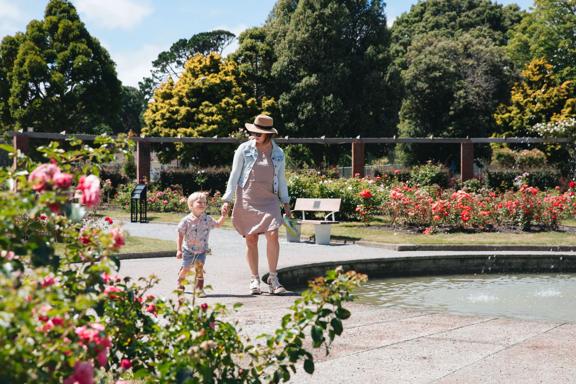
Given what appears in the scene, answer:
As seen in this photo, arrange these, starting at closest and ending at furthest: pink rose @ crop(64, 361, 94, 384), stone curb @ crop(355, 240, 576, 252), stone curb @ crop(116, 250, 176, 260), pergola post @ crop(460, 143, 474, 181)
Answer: pink rose @ crop(64, 361, 94, 384) < stone curb @ crop(116, 250, 176, 260) < stone curb @ crop(355, 240, 576, 252) < pergola post @ crop(460, 143, 474, 181)

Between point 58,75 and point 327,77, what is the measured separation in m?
15.0

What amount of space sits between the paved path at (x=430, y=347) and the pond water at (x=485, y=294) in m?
1.60

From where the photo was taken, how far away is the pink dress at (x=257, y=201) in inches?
323

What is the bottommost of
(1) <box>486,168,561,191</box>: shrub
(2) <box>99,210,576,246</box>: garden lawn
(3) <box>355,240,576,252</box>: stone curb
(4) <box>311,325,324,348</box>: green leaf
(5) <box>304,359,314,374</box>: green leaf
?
(3) <box>355,240,576,252</box>: stone curb

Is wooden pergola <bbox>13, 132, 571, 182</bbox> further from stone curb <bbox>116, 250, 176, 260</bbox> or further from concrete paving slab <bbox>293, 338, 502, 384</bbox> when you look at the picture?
concrete paving slab <bbox>293, 338, 502, 384</bbox>

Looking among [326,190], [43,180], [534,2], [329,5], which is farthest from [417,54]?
[43,180]

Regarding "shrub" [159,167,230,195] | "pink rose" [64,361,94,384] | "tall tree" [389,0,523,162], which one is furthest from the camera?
"tall tree" [389,0,523,162]

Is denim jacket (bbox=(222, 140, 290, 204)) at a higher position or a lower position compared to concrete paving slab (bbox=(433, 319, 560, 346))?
higher

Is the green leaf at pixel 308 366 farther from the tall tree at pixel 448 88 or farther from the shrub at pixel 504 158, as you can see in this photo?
the tall tree at pixel 448 88

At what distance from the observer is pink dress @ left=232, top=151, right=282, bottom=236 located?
820 centimetres

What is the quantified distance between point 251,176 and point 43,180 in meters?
5.66

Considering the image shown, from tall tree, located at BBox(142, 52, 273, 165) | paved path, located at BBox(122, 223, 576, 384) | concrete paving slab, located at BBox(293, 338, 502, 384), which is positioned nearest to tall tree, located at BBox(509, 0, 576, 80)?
tall tree, located at BBox(142, 52, 273, 165)

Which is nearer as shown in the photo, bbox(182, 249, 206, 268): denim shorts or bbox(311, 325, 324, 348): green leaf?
bbox(311, 325, 324, 348): green leaf

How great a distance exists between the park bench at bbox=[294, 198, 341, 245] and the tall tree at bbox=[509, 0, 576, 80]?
111 ft
